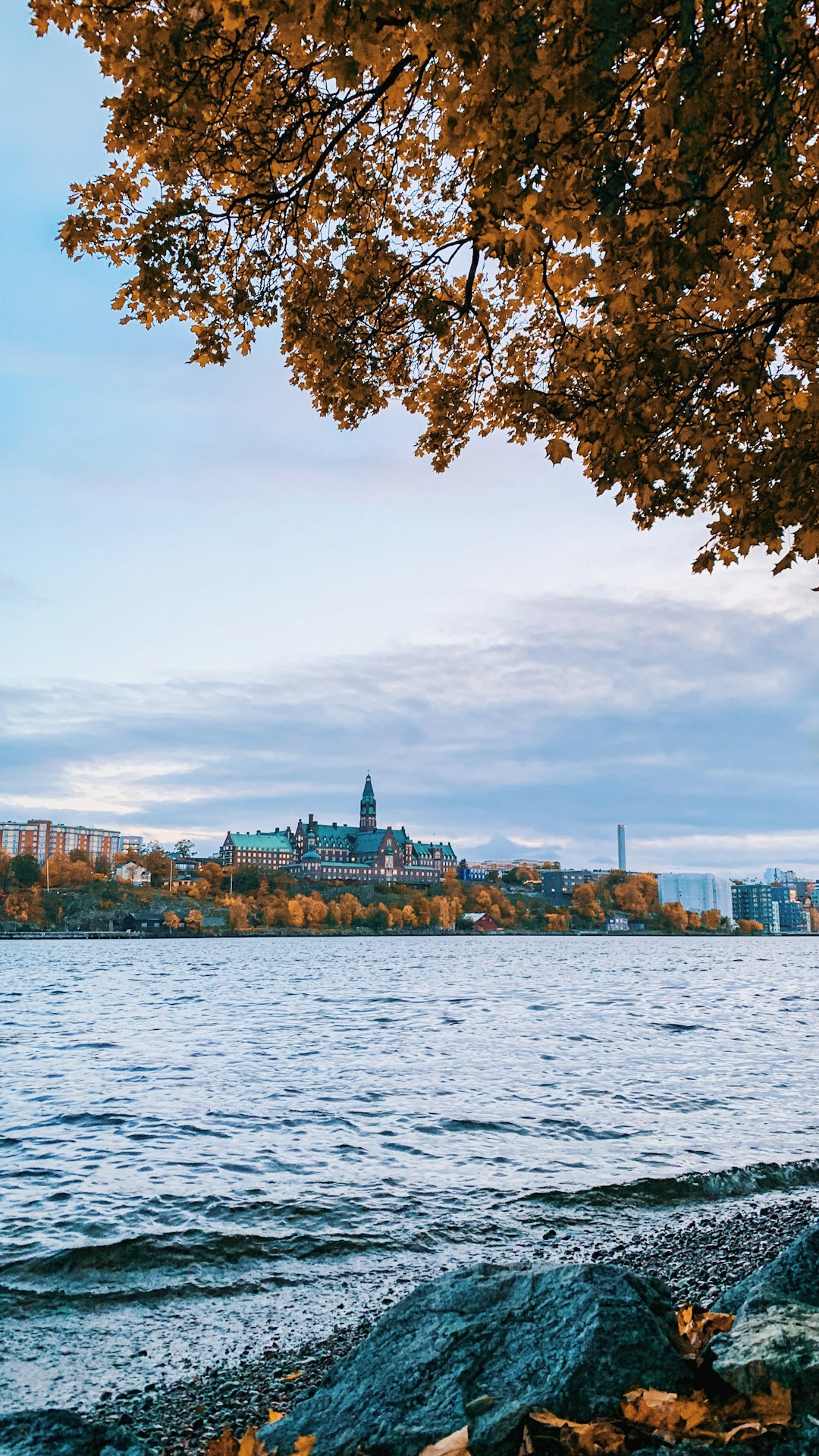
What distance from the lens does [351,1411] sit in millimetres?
4320

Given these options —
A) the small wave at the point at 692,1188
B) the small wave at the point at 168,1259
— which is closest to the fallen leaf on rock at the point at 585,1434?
the small wave at the point at 168,1259

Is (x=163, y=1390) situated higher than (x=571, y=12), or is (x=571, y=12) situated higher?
(x=571, y=12)

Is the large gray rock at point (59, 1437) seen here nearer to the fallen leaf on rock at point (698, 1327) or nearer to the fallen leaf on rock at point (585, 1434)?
the fallen leaf on rock at point (585, 1434)

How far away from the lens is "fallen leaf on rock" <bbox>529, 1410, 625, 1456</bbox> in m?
3.44

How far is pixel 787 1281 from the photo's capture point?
518 cm

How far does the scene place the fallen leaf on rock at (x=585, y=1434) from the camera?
344 centimetres

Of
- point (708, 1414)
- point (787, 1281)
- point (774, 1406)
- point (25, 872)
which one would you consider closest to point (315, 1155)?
point (787, 1281)

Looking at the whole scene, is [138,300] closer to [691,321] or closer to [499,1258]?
[691,321]

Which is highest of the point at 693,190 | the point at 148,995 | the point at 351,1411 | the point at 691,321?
the point at 691,321

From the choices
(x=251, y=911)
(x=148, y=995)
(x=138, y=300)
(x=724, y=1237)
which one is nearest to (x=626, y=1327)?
(x=724, y=1237)

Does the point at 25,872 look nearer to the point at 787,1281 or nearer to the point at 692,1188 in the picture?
the point at 692,1188

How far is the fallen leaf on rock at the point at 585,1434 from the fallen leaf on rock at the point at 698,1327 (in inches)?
37.5

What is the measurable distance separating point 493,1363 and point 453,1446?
839 millimetres

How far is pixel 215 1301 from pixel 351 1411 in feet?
14.3
